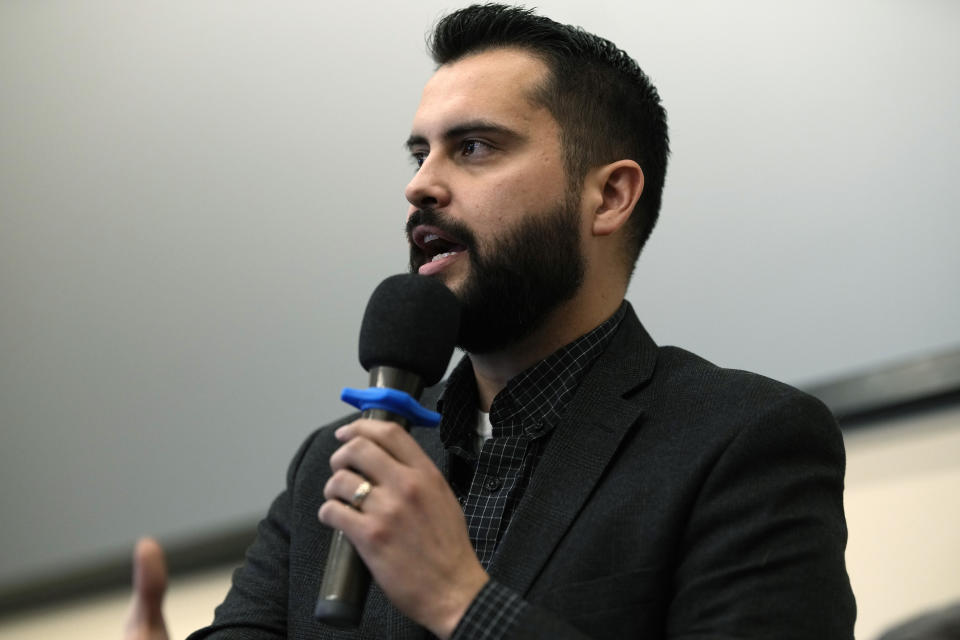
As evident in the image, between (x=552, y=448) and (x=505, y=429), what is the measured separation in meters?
0.12

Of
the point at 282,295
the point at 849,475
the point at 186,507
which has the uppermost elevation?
the point at 282,295

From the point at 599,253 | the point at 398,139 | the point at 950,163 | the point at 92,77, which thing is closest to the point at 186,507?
the point at 398,139

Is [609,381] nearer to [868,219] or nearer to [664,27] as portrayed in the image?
[868,219]

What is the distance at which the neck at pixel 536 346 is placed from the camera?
1579 millimetres

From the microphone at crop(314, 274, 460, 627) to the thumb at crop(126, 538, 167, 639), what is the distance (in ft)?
0.66

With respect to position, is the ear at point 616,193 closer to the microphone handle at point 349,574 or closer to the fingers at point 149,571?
the microphone handle at point 349,574

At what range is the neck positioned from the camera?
1579 millimetres

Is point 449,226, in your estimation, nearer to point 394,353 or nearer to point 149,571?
point 394,353

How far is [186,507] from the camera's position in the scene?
2.54 metres

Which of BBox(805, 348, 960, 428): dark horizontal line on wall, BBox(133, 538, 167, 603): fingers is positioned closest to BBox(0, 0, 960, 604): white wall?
BBox(805, 348, 960, 428): dark horizontal line on wall

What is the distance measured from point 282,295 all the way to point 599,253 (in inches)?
44.5

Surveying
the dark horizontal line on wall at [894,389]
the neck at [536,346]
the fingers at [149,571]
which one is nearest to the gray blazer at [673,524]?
the neck at [536,346]

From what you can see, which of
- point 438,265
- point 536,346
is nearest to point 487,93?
point 438,265

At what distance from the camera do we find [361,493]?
3.32 ft
